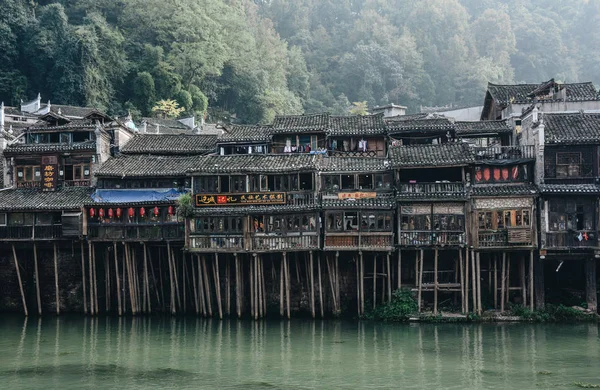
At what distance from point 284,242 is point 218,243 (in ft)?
11.8

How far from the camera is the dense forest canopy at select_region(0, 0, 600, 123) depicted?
2901 inches

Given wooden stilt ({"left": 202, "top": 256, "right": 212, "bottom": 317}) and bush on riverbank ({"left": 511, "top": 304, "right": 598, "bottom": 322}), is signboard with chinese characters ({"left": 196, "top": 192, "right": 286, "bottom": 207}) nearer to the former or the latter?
wooden stilt ({"left": 202, "top": 256, "right": 212, "bottom": 317})

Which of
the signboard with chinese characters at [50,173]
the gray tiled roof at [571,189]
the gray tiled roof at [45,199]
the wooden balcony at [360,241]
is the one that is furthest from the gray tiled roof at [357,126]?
→ the signboard with chinese characters at [50,173]

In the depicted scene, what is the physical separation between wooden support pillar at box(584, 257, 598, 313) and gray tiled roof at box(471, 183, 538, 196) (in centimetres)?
465

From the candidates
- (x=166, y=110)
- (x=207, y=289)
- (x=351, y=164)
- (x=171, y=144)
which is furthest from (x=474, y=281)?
(x=166, y=110)

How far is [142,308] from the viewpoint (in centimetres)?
4566

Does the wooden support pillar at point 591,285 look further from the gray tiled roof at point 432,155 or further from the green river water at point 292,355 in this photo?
the gray tiled roof at point 432,155

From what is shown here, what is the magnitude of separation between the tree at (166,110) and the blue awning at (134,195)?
2837 centimetres

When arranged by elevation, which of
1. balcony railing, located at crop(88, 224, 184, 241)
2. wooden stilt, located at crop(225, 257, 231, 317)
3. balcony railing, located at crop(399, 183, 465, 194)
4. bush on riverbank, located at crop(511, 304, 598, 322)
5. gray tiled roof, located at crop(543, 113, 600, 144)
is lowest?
bush on riverbank, located at crop(511, 304, 598, 322)

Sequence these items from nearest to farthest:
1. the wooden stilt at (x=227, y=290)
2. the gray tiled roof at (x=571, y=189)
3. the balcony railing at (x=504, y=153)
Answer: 1. the gray tiled roof at (x=571, y=189)
2. the balcony railing at (x=504, y=153)
3. the wooden stilt at (x=227, y=290)

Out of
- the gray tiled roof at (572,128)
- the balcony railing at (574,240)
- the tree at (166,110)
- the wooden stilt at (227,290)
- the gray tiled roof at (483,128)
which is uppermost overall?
the tree at (166,110)

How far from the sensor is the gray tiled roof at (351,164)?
43281 millimetres

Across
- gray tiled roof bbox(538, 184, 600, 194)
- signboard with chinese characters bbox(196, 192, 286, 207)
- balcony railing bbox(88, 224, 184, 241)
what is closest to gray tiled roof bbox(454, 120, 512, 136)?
gray tiled roof bbox(538, 184, 600, 194)

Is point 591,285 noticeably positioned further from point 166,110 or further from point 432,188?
point 166,110
